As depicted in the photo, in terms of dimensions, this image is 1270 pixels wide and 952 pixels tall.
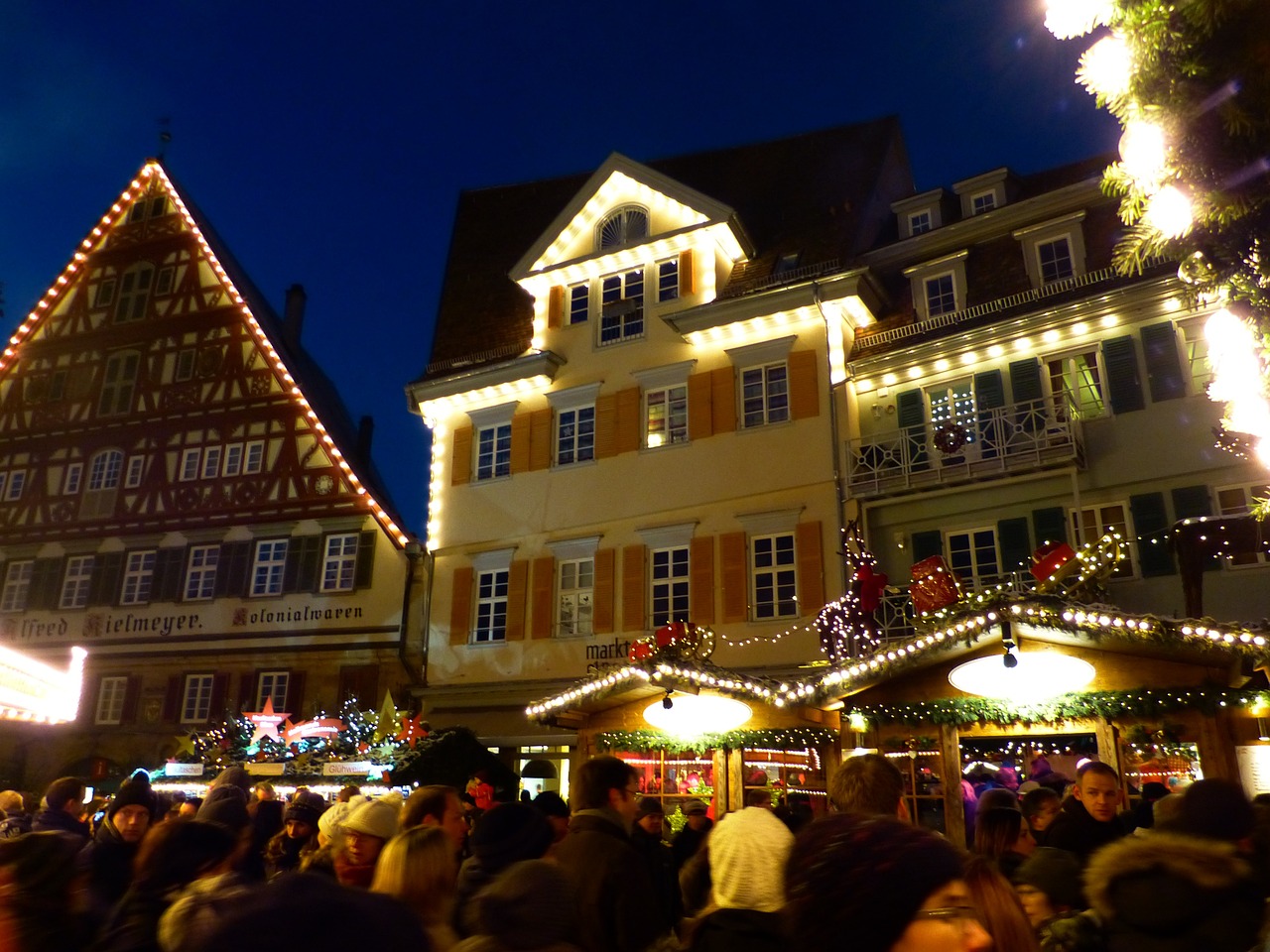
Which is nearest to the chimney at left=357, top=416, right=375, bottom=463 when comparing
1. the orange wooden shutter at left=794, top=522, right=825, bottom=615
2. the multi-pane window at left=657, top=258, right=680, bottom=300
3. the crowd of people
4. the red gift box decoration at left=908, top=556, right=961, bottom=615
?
the multi-pane window at left=657, top=258, right=680, bottom=300

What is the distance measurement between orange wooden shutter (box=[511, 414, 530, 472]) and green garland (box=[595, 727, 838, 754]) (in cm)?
885

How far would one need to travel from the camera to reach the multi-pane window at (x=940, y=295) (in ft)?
63.8

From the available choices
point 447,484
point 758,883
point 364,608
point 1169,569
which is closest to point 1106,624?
point 1169,569

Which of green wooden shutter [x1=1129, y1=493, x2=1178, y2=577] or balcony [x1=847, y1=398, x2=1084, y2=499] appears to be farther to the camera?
balcony [x1=847, y1=398, x2=1084, y2=499]

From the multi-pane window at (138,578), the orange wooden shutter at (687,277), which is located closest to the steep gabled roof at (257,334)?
→ the multi-pane window at (138,578)

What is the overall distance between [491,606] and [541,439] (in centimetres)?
350

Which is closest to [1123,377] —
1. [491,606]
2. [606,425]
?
[606,425]

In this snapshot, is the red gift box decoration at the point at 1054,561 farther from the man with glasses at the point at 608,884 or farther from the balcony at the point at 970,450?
the man with glasses at the point at 608,884

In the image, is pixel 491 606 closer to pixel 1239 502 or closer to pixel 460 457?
pixel 460 457

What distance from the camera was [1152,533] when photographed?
52.0 ft

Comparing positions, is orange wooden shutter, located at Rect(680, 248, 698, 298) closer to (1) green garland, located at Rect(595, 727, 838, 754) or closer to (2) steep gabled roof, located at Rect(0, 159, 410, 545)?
(2) steep gabled roof, located at Rect(0, 159, 410, 545)

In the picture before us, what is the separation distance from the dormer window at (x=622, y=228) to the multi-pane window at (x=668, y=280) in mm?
786

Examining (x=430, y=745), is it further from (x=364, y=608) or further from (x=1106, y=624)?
(x=364, y=608)

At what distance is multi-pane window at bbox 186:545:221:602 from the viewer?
24.9 meters
